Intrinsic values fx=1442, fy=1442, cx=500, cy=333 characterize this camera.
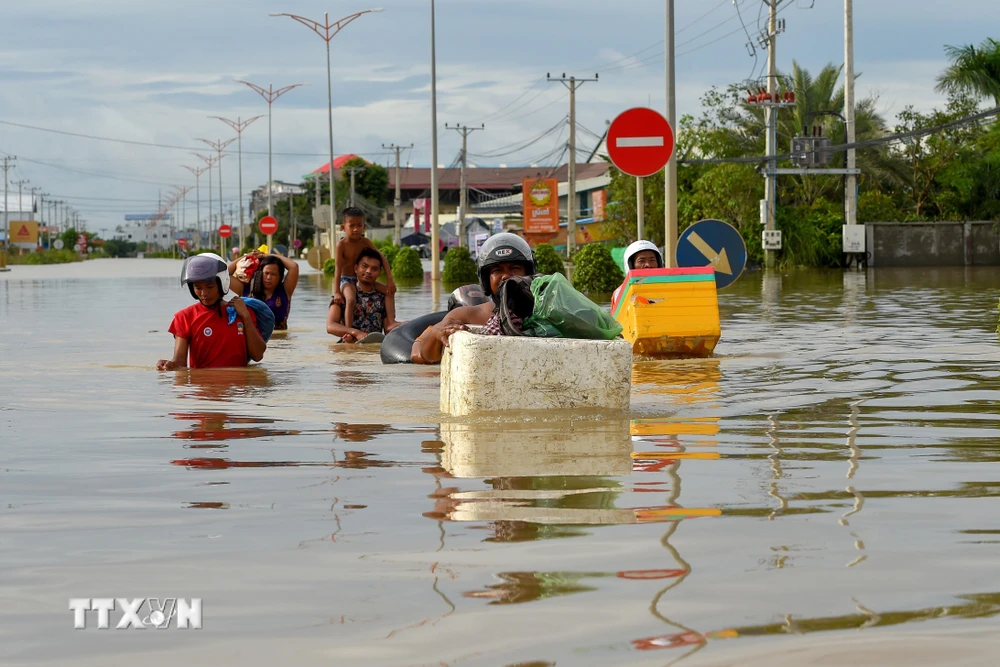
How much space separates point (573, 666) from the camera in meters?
3.14

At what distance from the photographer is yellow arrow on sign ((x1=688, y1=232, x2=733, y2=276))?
13203 millimetres

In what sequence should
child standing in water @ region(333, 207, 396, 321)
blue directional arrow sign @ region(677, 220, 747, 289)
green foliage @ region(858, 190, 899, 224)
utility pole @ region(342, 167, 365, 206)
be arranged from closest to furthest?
1. blue directional arrow sign @ region(677, 220, 747, 289)
2. child standing in water @ region(333, 207, 396, 321)
3. green foliage @ region(858, 190, 899, 224)
4. utility pole @ region(342, 167, 365, 206)

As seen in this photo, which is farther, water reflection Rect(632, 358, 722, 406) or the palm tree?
the palm tree

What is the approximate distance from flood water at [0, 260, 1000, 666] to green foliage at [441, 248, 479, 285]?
2761 centimetres

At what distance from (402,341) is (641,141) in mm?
2866

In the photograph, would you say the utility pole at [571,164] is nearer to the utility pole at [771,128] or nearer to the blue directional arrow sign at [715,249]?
the utility pole at [771,128]

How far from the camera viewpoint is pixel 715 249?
13219mm

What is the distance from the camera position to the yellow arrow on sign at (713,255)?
13.2 metres

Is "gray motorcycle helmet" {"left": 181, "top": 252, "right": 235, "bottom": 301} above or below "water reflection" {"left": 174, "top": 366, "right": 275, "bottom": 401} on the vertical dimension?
above

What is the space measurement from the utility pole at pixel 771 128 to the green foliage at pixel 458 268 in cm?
1094

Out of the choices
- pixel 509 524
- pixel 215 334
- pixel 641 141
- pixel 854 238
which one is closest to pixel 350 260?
pixel 641 141

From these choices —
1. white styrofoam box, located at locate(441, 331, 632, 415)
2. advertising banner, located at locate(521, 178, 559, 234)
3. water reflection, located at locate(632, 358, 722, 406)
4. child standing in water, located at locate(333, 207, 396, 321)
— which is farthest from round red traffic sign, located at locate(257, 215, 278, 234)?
white styrofoam box, located at locate(441, 331, 632, 415)

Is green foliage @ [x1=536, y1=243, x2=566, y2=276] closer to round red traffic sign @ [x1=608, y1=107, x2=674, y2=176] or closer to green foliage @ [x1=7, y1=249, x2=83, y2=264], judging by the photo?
round red traffic sign @ [x1=608, y1=107, x2=674, y2=176]

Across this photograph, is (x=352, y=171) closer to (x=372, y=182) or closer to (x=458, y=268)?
(x=372, y=182)
